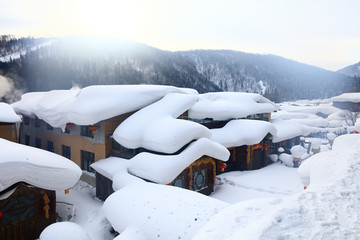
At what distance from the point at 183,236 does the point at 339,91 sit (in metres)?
132

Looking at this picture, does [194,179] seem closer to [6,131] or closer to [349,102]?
[6,131]

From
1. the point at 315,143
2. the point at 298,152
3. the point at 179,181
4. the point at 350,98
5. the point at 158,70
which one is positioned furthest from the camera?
the point at 158,70

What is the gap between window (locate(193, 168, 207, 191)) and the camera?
45.7 ft

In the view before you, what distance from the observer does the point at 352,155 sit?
28.1ft

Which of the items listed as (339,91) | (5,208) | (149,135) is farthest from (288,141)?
(339,91)

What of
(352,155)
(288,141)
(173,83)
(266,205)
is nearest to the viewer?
(266,205)

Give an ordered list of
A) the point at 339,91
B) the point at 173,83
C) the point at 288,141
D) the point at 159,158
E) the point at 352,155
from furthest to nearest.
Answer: the point at 339,91
the point at 173,83
the point at 288,141
the point at 159,158
the point at 352,155

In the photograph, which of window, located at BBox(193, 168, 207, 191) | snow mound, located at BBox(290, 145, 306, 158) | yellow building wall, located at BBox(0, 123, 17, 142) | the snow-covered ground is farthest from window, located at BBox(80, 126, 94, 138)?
snow mound, located at BBox(290, 145, 306, 158)

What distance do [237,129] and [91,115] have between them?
1031cm

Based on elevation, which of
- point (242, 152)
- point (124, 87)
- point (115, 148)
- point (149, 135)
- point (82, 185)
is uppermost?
point (124, 87)

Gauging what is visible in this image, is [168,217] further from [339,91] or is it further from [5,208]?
[339,91]

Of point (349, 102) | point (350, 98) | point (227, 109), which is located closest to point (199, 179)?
point (227, 109)

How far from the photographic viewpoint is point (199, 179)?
14.2 m

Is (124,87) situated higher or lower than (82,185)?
higher
